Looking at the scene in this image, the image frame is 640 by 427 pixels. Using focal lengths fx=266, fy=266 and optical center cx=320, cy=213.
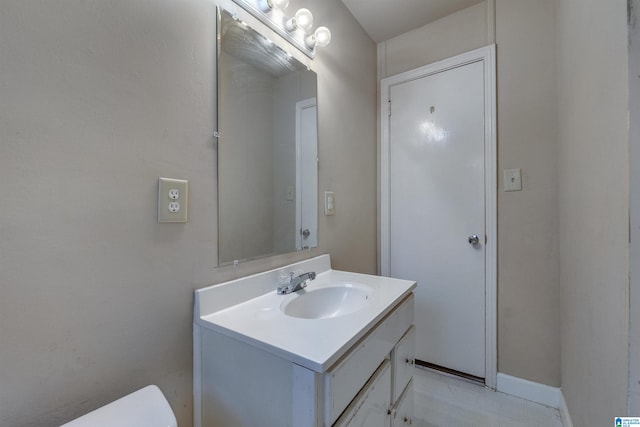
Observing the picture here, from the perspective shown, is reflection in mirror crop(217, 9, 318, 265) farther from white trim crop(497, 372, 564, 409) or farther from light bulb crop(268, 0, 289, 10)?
white trim crop(497, 372, 564, 409)

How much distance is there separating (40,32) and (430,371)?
236 centimetres

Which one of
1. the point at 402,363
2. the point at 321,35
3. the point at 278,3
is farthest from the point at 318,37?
the point at 402,363

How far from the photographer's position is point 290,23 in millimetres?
1164

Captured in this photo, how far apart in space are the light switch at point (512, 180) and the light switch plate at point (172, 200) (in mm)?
1680

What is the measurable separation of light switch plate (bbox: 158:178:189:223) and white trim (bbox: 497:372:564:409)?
196cm

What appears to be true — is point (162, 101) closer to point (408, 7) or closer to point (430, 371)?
Result: point (408, 7)

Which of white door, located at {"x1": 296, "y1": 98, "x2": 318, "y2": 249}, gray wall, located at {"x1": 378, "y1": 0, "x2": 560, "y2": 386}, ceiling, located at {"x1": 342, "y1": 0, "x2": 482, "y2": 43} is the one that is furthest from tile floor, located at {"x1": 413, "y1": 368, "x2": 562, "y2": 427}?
ceiling, located at {"x1": 342, "y1": 0, "x2": 482, "y2": 43}

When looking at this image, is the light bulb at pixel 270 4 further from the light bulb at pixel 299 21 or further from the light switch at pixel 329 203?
the light switch at pixel 329 203

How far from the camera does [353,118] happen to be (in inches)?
67.6

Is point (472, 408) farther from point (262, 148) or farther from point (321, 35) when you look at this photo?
point (321, 35)

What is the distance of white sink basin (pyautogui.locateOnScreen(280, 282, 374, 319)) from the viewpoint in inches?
41.8

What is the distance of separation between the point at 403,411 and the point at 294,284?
671 mm

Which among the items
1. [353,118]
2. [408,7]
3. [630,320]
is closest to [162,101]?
[353,118]

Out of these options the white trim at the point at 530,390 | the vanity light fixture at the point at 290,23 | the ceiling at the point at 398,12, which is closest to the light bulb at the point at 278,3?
the vanity light fixture at the point at 290,23
